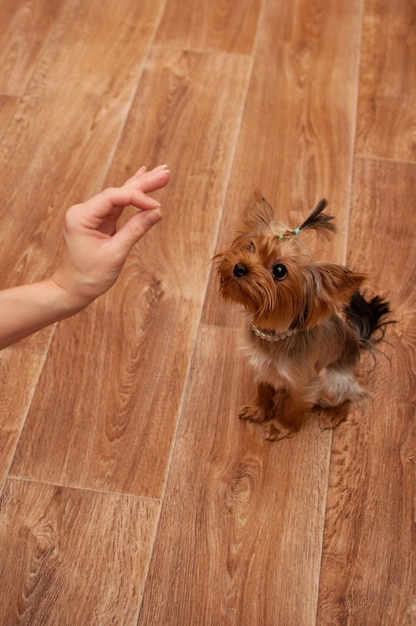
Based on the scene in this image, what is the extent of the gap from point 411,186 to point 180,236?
73cm

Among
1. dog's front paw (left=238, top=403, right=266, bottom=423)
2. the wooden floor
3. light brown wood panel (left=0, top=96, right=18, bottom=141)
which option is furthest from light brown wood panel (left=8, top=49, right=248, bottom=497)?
light brown wood panel (left=0, top=96, right=18, bottom=141)

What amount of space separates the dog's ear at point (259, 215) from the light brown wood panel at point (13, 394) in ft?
2.44

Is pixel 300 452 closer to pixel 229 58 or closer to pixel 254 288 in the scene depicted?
pixel 254 288

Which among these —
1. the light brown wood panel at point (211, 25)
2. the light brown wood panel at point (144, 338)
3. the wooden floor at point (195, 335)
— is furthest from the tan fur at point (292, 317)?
the light brown wood panel at point (211, 25)

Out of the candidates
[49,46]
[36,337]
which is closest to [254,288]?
[36,337]

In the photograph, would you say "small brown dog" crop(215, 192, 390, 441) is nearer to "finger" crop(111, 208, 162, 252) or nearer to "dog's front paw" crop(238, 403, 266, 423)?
"dog's front paw" crop(238, 403, 266, 423)

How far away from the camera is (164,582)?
5.29 feet

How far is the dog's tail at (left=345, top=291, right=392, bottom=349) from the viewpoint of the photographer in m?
1.75

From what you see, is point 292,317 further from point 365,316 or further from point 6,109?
point 6,109

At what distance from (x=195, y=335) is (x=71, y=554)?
64 centimetres

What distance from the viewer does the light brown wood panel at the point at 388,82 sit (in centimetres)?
239

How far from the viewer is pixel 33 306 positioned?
1224mm

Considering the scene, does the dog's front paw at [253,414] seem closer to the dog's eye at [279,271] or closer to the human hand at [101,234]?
the dog's eye at [279,271]

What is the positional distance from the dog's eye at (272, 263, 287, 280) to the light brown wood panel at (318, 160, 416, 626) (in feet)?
1.86
